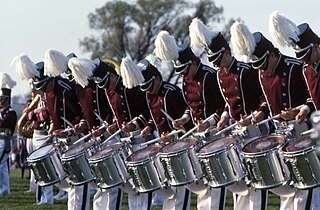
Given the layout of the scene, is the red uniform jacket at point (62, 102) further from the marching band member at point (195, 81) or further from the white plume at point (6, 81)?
the white plume at point (6, 81)

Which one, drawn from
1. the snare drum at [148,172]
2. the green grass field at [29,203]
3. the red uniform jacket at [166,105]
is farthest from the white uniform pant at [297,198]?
the green grass field at [29,203]

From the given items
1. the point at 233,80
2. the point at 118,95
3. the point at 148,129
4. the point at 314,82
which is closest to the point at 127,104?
the point at 118,95

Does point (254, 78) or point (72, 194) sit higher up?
point (254, 78)

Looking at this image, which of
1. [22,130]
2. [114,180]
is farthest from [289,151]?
[22,130]

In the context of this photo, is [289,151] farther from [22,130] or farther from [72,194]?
[22,130]

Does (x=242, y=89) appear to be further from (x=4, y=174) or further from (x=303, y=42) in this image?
(x=4, y=174)

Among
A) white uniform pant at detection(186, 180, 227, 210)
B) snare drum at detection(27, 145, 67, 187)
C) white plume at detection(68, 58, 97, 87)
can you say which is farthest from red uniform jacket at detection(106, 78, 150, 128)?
white uniform pant at detection(186, 180, 227, 210)

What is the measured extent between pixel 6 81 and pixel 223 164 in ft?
27.2

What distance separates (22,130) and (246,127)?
7.41 meters

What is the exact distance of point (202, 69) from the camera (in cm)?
1040

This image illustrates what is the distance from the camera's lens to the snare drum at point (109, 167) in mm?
10680

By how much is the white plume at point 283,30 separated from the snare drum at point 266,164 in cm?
81

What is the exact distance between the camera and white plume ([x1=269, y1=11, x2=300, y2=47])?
905 cm

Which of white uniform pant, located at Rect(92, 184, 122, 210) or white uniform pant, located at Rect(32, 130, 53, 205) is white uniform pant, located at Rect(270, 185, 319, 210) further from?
white uniform pant, located at Rect(32, 130, 53, 205)
